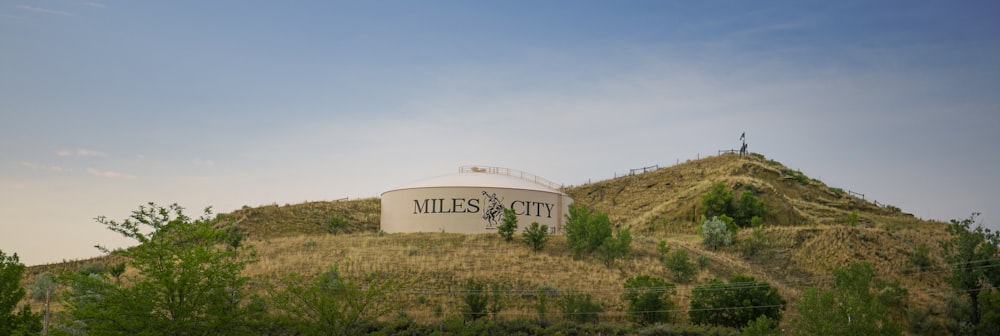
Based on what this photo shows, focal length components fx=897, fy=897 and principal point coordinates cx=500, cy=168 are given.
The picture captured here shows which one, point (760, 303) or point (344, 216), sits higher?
point (344, 216)

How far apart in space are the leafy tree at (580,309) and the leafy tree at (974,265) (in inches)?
753

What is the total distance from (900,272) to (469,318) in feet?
98.7

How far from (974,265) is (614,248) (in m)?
19.2

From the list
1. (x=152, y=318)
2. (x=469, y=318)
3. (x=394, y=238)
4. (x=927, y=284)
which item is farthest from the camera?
(x=394, y=238)

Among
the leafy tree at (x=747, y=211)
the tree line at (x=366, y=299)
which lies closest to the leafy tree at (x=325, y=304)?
the tree line at (x=366, y=299)

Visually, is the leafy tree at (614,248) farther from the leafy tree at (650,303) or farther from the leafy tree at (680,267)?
the leafy tree at (650,303)

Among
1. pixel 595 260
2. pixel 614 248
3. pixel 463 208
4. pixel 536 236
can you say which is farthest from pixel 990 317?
pixel 463 208

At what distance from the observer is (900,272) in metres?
56.7

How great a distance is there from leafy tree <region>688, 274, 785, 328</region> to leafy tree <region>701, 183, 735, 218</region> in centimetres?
3451

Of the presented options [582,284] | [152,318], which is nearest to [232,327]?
[152,318]

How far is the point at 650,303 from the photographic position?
43.3m

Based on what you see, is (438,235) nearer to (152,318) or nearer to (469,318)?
(469,318)

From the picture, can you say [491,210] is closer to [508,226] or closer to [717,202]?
[508,226]

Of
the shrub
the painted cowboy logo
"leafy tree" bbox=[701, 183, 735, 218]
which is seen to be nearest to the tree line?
the painted cowboy logo
